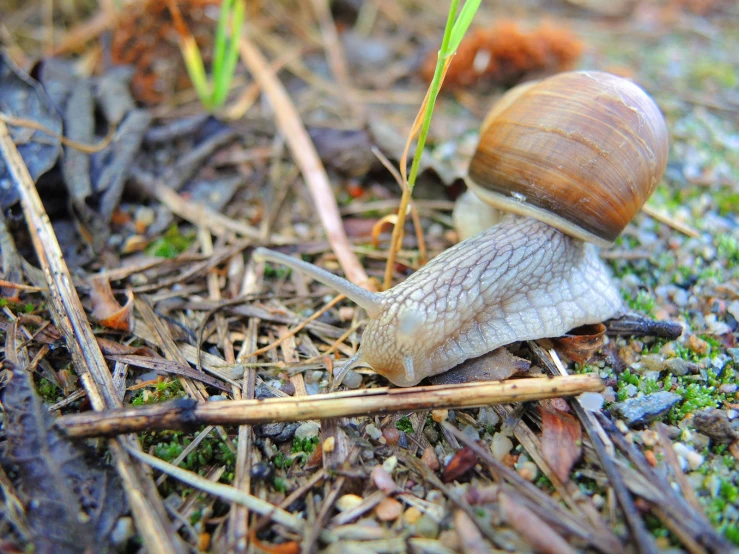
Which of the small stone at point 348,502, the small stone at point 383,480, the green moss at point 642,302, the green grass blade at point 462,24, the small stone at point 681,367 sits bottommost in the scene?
the small stone at point 348,502

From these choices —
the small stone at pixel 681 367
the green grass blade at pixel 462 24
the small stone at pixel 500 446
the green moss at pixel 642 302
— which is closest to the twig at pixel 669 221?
the green moss at pixel 642 302

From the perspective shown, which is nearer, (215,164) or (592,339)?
(592,339)

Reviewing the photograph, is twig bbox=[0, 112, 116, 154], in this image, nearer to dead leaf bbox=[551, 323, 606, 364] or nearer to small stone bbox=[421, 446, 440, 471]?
small stone bbox=[421, 446, 440, 471]

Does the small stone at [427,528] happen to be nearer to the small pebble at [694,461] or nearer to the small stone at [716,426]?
the small pebble at [694,461]

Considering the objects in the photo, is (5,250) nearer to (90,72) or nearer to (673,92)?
(90,72)

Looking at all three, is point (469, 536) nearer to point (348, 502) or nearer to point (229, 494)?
point (348, 502)

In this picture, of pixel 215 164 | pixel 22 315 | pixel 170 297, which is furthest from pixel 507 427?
pixel 215 164
